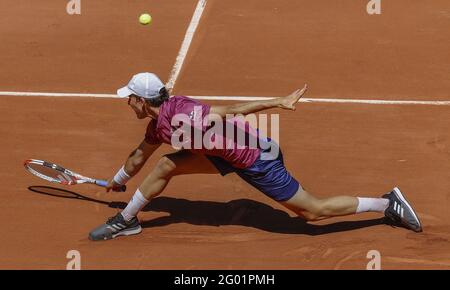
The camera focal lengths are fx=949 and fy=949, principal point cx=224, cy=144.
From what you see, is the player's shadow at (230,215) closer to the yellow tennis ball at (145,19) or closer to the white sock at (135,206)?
the white sock at (135,206)

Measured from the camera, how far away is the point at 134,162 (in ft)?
31.3

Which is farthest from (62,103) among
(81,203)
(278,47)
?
(278,47)

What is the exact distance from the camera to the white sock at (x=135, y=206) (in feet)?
30.4

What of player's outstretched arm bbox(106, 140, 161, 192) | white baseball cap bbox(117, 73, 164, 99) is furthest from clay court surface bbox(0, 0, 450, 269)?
white baseball cap bbox(117, 73, 164, 99)

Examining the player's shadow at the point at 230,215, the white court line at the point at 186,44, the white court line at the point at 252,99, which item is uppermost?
the white court line at the point at 186,44

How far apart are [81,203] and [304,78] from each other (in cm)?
420

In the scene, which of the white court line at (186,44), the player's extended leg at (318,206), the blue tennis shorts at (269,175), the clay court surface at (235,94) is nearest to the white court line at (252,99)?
the clay court surface at (235,94)

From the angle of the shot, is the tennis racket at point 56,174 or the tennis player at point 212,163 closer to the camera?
the tennis player at point 212,163

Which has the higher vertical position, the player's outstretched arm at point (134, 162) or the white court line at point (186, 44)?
the white court line at point (186, 44)

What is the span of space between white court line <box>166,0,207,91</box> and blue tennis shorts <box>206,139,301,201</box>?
151 inches

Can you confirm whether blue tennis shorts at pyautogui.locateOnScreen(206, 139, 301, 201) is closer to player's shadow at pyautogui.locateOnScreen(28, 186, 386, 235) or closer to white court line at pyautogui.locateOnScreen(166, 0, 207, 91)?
player's shadow at pyautogui.locateOnScreen(28, 186, 386, 235)

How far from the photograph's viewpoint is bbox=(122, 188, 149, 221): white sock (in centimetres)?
→ 926

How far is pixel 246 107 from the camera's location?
8578mm

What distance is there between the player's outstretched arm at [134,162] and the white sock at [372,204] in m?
2.09
